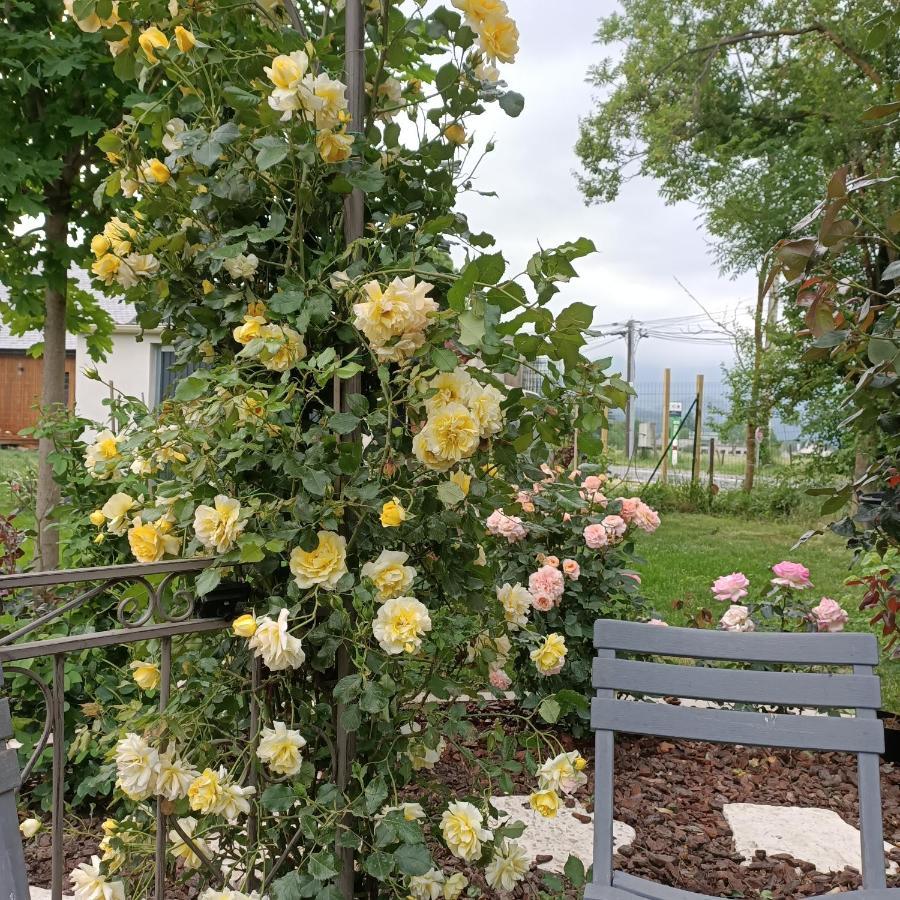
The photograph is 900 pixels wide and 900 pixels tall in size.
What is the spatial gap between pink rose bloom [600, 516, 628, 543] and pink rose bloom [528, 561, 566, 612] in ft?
1.27

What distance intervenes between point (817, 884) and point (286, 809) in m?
1.46

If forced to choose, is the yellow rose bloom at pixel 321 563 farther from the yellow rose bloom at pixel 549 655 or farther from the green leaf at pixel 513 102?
the green leaf at pixel 513 102

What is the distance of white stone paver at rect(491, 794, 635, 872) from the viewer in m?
2.02

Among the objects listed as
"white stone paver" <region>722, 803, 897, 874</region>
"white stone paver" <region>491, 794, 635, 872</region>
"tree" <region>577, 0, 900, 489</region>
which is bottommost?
"white stone paver" <region>722, 803, 897, 874</region>

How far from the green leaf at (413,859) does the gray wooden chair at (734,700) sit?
30 centimetres

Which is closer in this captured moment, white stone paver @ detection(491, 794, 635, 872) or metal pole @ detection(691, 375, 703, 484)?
→ white stone paver @ detection(491, 794, 635, 872)

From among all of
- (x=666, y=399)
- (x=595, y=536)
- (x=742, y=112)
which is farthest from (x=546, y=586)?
(x=666, y=399)

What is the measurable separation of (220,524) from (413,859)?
0.57 m

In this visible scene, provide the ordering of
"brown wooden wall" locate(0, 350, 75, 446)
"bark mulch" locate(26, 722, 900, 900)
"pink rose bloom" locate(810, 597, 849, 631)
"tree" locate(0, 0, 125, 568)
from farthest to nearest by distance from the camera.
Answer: "brown wooden wall" locate(0, 350, 75, 446), "tree" locate(0, 0, 125, 568), "pink rose bloom" locate(810, 597, 849, 631), "bark mulch" locate(26, 722, 900, 900)

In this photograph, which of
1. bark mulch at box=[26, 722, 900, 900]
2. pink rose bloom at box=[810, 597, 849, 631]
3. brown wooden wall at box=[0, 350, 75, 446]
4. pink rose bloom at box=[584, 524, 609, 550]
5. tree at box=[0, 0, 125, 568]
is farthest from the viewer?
brown wooden wall at box=[0, 350, 75, 446]

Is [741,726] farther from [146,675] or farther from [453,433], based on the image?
[146,675]

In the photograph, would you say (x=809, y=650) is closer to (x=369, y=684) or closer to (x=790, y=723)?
(x=790, y=723)

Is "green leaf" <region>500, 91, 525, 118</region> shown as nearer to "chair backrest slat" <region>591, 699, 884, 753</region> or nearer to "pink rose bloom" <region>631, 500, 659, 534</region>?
"chair backrest slat" <region>591, 699, 884, 753</region>

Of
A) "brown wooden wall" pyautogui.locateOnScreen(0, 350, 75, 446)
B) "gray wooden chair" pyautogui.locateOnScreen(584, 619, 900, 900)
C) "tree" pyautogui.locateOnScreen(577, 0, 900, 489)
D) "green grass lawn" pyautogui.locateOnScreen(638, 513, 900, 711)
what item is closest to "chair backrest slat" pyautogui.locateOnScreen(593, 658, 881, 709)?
"gray wooden chair" pyautogui.locateOnScreen(584, 619, 900, 900)
